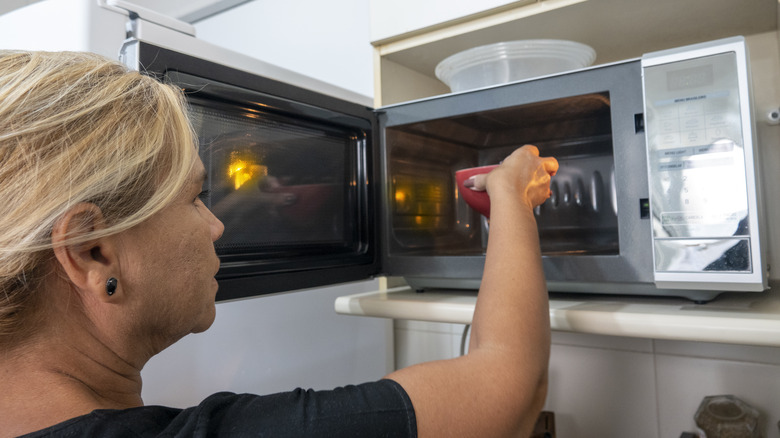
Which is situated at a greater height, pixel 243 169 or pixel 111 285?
pixel 243 169

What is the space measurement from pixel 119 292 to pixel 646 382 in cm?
91

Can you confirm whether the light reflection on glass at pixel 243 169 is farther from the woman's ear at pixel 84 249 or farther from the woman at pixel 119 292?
the woman's ear at pixel 84 249

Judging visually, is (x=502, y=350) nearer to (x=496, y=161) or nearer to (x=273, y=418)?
(x=273, y=418)

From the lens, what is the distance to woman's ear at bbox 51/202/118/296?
44 centimetres

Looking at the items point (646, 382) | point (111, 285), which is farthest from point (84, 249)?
point (646, 382)

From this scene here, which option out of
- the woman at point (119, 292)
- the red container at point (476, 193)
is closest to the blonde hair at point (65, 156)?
the woman at point (119, 292)

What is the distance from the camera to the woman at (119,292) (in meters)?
0.43

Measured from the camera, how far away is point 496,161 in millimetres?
1040

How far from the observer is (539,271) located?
614 mm

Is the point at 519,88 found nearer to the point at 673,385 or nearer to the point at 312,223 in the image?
the point at 312,223

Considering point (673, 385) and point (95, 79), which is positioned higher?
point (95, 79)

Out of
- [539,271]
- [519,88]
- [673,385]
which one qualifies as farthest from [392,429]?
[673,385]

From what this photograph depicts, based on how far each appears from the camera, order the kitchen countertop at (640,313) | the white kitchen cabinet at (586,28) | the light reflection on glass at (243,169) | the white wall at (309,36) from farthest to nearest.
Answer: the white wall at (309,36) < the white kitchen cabinet at (586,28) < the light reflection on glass at (243,169) < the kitchen countertop at (640,313)

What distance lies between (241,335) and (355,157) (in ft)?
1.12
